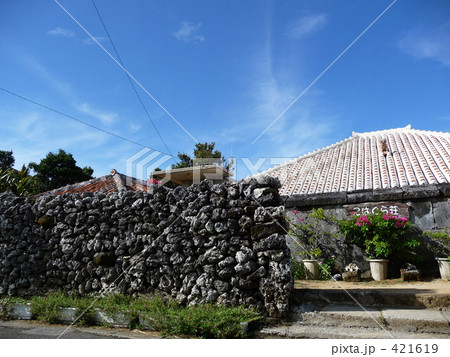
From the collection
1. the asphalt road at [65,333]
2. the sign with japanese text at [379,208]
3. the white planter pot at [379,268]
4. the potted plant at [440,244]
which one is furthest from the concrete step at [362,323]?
the sign with japanese text at [379,208]

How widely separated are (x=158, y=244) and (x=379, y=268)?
4858 mm

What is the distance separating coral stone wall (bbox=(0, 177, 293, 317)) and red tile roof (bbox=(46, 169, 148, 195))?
600 centimetres

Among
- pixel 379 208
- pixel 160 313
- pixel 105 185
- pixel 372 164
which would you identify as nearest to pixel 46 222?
pixel 160 313

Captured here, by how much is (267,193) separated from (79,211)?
12.5 ft

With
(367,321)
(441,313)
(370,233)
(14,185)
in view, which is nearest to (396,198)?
(370,233)

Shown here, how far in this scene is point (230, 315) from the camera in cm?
456

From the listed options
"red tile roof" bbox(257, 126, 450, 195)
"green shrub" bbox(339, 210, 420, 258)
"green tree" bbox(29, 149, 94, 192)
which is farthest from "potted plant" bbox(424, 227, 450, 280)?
"green tree" bbox(29, 149, 94, 192)

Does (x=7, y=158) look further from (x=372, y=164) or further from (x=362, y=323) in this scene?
(x=362, y=323)

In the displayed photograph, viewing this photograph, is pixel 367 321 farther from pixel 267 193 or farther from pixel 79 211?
pixel 79 211

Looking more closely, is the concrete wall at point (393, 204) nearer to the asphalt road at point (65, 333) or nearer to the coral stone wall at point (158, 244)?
the coral stone wall at point (158, 244)

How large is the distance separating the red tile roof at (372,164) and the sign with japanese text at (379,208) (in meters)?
0.44

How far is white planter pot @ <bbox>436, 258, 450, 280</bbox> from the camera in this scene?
7.02 metres

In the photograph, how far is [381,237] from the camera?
7.59 meters

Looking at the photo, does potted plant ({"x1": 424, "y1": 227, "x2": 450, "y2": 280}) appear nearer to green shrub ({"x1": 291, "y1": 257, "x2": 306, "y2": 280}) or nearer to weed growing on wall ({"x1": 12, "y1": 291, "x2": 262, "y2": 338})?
green shrub ({"x1": 291, "y1": 257, "x2": 306, "y2": 280})
